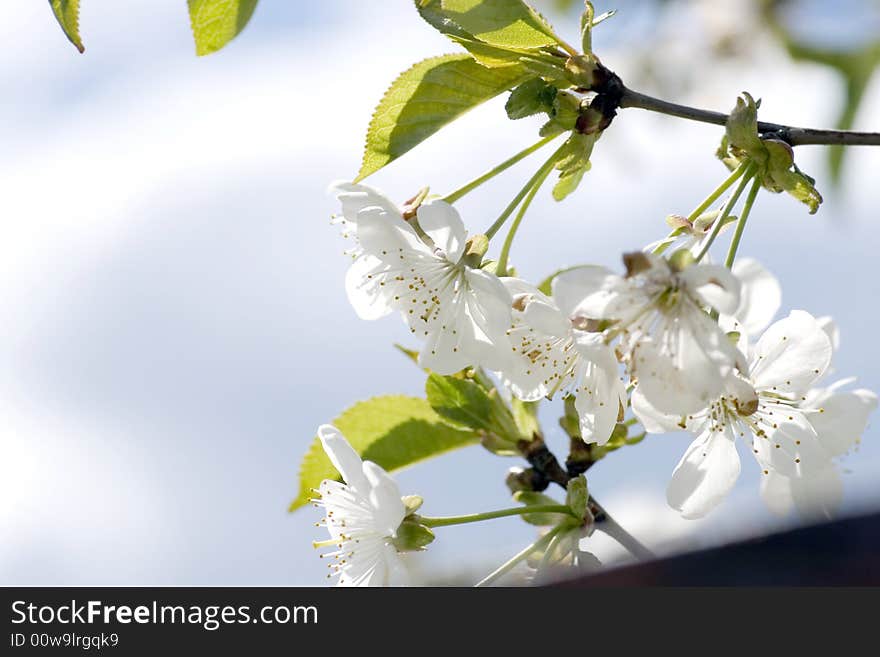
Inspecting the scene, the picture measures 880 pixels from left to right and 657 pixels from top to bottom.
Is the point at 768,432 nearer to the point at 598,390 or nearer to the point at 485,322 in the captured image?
the point at 598,390

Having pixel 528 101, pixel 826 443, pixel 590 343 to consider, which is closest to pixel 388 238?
pixel 528 101

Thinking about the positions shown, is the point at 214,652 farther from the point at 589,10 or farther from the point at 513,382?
the point at 589,10

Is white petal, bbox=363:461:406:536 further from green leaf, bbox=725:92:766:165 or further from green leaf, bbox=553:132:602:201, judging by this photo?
green leaf, bbox=725:92:766:165

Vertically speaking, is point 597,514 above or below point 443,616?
above

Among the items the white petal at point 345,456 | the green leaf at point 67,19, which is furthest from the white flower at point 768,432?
the green leaf at point 67,19

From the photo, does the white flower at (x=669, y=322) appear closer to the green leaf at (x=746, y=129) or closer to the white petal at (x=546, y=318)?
the white petal at (x=546, y=318)

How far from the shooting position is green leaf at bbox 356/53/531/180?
5.10 feet

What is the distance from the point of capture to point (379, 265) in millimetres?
1674

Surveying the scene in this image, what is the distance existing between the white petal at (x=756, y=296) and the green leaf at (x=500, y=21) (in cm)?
40

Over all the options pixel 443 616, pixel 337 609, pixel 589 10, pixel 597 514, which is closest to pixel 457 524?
pixel 597 514

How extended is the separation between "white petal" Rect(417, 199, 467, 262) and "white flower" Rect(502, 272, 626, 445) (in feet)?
0.35

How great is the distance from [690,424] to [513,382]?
257 millimetres

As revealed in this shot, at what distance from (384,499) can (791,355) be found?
619 millimetres

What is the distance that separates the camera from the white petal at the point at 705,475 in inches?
61.0
